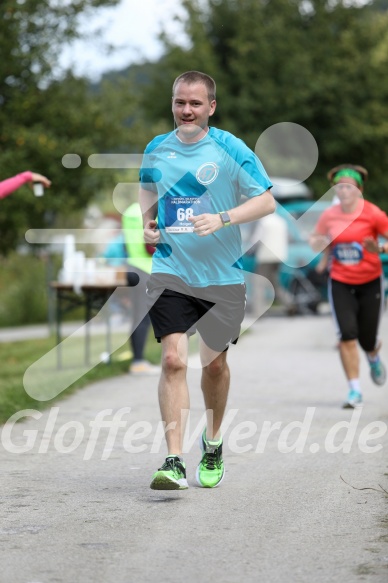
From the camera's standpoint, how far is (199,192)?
676 cm

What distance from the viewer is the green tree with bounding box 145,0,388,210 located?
3928 centimetres

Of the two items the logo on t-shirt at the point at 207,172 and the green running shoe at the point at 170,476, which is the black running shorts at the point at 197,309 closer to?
the logo on t-shirt at the point at 207,172

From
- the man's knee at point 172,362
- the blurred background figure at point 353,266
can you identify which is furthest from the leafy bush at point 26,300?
the man's knee at point 172,362

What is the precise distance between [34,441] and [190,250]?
2.37 metres

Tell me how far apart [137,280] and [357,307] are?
3120 millimetres

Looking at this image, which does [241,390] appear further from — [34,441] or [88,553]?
[88,553]

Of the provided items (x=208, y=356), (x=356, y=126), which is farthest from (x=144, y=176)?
(x=356, y=126)

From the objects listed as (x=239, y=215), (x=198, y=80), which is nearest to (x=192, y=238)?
(x=239, y=215)

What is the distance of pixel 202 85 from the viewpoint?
6750 millimetres

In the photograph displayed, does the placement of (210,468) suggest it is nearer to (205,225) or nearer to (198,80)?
(205,225)

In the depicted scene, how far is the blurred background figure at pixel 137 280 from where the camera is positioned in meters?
12.6

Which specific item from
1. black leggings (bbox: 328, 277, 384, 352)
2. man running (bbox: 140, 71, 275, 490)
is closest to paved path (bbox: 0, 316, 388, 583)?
man running (bbox: 140, 71, 275, 490)

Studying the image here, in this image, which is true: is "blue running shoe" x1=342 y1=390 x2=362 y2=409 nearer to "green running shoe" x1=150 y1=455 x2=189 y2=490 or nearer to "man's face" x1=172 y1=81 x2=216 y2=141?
"green running shoe" x1=150 y1=455 x2=189 y2=490

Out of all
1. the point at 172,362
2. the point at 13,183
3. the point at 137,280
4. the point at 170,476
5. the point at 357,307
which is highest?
the point at 13,183
